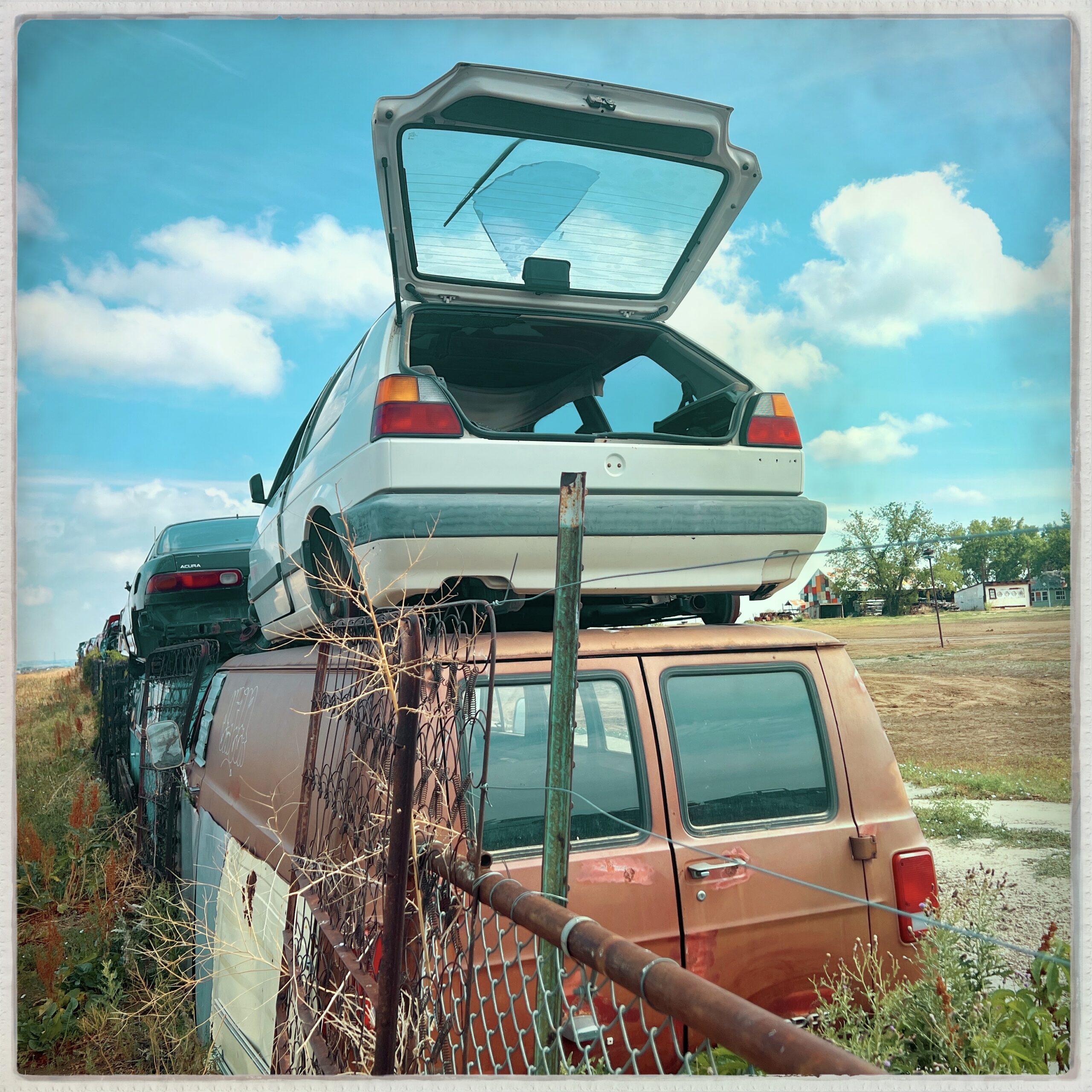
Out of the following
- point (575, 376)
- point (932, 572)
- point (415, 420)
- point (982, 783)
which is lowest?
point (982, 783)

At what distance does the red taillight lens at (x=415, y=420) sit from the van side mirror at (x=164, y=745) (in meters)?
2.22

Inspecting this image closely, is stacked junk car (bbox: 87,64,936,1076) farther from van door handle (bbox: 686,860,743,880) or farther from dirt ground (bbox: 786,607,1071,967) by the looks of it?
dirt ground (bbox: 786,607,1071,967)

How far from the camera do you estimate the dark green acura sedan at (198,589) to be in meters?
5.28

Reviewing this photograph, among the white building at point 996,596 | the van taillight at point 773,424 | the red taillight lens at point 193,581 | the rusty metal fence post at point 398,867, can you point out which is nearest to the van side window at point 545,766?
the rusty metal fence post at point 398,867

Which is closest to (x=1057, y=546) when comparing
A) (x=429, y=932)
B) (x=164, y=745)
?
(x=429, y=932)

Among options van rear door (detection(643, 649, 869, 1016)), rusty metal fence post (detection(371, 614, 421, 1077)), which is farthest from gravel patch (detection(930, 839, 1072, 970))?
rusty metal fence post (detection(371, 614, 421, 1077))

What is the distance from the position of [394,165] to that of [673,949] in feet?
6.92

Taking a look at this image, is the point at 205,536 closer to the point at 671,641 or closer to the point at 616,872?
the point at 671,641

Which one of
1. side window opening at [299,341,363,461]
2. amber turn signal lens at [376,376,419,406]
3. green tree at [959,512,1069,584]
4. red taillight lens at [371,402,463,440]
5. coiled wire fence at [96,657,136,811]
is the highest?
side window opening at [299,341,363,461]

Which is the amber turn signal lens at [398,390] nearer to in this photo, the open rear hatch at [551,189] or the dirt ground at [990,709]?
the open rear hatch at [551,189]

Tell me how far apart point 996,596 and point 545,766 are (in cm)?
169

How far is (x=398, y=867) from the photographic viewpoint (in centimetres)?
142

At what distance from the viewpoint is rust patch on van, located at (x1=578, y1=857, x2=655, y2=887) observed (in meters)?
1.89

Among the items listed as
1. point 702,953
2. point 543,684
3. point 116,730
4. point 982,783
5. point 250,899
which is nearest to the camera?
point 702,953
